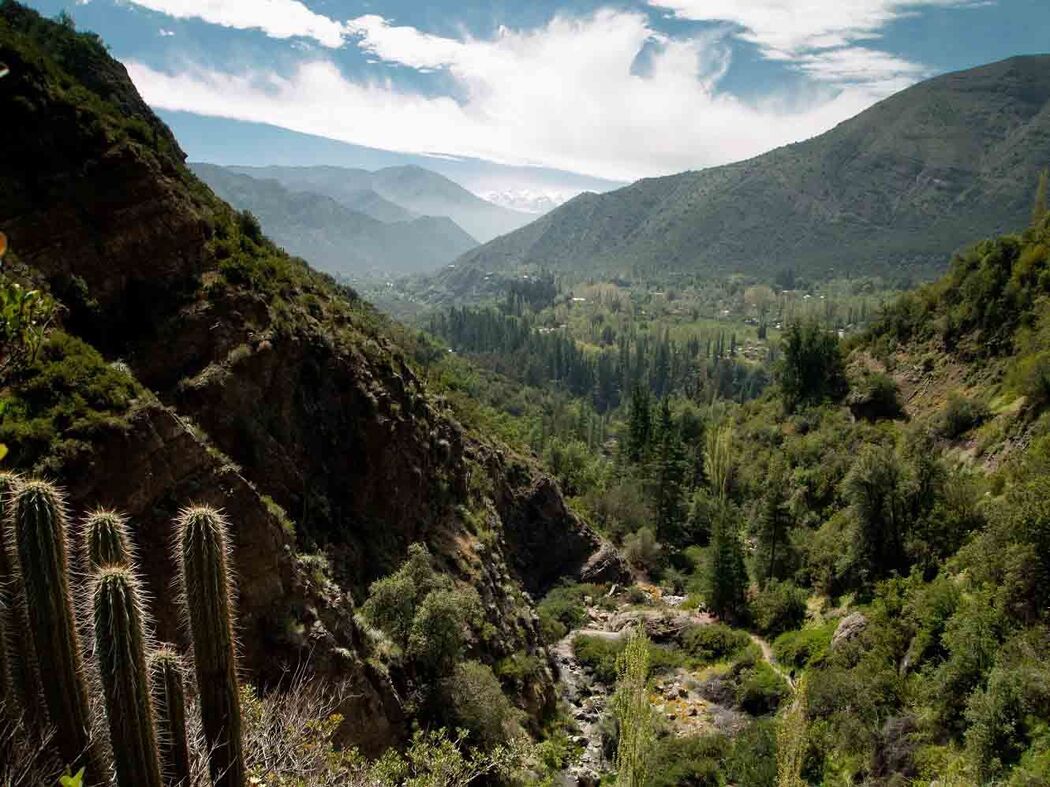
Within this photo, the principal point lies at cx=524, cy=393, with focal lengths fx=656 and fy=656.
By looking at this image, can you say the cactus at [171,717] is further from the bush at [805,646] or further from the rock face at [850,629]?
the bush at [805,646]

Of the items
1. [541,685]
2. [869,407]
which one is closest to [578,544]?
[541,685]

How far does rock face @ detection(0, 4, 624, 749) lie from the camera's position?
17.4 meters

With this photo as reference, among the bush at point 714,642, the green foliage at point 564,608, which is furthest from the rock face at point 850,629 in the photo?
the green foliage at point 564,608

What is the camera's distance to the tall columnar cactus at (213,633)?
9.21 m

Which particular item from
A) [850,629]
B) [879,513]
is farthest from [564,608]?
[879,513]

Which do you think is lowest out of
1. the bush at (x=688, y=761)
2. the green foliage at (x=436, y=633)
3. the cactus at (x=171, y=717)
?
the bush at (x=688, y=761)

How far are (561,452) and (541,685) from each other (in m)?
40.1

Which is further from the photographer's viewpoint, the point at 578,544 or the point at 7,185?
the point at 578,544

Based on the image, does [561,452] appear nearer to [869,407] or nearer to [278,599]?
[869,407]

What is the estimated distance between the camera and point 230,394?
22359mm

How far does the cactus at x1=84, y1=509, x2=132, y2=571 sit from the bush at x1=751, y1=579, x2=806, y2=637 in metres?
35.4

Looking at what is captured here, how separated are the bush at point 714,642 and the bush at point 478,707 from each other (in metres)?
17.2

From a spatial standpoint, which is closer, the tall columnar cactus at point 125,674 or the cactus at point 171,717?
the tall columnar cactus at point 125,674

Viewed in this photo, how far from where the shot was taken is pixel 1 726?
796cm
